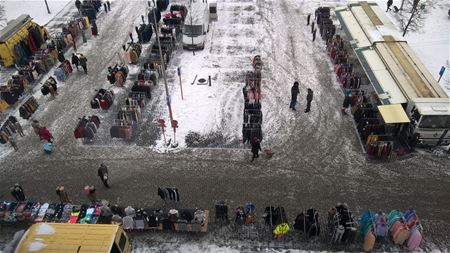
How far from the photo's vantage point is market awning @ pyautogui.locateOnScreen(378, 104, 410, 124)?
15839 mm

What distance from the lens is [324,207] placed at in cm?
1399

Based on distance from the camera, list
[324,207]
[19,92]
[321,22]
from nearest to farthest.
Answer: [324,207] → [19,92] → [321,22]

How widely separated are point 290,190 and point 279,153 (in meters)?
2.22

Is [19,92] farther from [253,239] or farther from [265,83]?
[253,239]

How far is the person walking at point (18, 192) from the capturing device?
1373 cm

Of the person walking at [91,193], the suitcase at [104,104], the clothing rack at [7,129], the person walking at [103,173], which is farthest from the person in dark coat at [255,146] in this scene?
the clothing rack at [7,129]

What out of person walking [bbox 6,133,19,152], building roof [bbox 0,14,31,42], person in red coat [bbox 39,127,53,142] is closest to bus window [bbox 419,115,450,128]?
person in red coat [bbox 39,127,53,142]

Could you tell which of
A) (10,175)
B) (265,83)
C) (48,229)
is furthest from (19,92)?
(265,83)

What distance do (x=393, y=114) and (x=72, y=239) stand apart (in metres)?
13.5

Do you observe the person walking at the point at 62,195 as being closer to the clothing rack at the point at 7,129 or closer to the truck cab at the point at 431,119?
the clothing rack at the point at 7,129

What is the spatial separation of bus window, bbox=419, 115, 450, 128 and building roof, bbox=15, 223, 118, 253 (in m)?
13.0

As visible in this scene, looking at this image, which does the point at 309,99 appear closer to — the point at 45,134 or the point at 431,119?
the point at 431,119

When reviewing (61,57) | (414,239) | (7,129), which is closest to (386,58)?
(414,239)

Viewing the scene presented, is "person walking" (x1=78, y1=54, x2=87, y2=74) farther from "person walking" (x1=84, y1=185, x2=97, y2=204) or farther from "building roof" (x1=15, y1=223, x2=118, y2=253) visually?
"building roof" (x1=15, y1=223, x2=118, y2=253)
